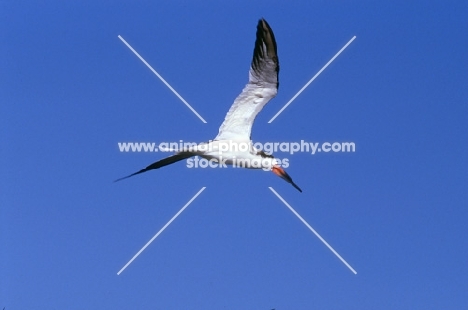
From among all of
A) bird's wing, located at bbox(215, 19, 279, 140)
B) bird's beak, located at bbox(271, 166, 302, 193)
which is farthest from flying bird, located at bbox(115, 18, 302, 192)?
bird's beak, located at bbox(271, 166, 302, 193)

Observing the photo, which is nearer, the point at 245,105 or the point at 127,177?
the point at 127,177

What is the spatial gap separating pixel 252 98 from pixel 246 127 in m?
0.53

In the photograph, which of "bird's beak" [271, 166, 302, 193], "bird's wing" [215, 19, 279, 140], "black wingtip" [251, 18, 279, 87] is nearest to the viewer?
"black wingtip" [251, 18, 279, 87]

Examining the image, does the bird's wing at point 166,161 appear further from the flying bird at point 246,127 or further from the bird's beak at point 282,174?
the bird's beak at point 282,174

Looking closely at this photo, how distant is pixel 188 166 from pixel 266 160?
4.61 ft

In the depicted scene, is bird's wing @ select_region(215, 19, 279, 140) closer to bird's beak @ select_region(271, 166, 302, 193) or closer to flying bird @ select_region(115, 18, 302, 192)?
flying bird @ select_region(115, 18, 302, 192)

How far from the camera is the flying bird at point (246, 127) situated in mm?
14328

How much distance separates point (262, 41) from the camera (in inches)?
548

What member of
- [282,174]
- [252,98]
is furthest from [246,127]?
[282,174]

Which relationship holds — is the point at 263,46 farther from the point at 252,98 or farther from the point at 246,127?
the point at 246,127

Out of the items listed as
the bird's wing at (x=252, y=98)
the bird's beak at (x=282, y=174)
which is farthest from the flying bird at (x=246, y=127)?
the bird's beak at (x=282, y=174)

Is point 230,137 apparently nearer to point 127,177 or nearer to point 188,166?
point 188,166

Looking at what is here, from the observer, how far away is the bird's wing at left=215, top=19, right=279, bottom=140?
1427 centimetres

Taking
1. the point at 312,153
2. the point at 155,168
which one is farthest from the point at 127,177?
the point at 312,153
